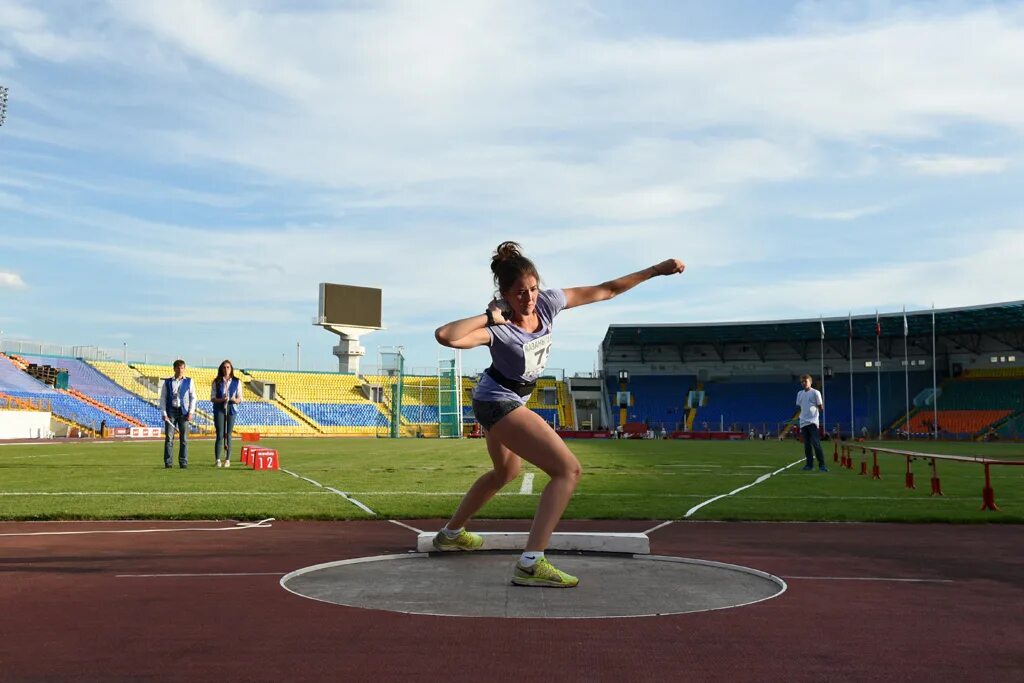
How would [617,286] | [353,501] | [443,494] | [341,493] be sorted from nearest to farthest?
[617,286] → [353,501] → [443,494] → [341,493]

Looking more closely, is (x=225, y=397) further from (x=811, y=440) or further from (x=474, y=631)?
(x=474, y=631)

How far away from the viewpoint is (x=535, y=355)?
571cm

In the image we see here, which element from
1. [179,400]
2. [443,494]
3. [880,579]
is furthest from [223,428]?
[880,579]

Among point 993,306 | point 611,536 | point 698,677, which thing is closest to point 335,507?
point 611,536

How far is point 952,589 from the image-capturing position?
5.55m

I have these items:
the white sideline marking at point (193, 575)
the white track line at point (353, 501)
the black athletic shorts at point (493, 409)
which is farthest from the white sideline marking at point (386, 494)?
the black athletic shorts at point (493, 409)

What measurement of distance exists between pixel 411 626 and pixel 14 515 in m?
6.85

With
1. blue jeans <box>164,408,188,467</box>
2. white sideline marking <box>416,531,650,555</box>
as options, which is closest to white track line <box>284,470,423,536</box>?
white sideline marking <box>416,531,650,555</box>

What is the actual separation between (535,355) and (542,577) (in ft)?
4.48

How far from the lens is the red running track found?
142 inches

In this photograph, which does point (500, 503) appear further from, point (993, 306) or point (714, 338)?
point (714, 338)

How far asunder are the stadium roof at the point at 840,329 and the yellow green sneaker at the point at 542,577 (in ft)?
209

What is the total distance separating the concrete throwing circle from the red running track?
0.52 feet

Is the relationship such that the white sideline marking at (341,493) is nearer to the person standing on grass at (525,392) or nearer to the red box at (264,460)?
the red box at (264,460)
